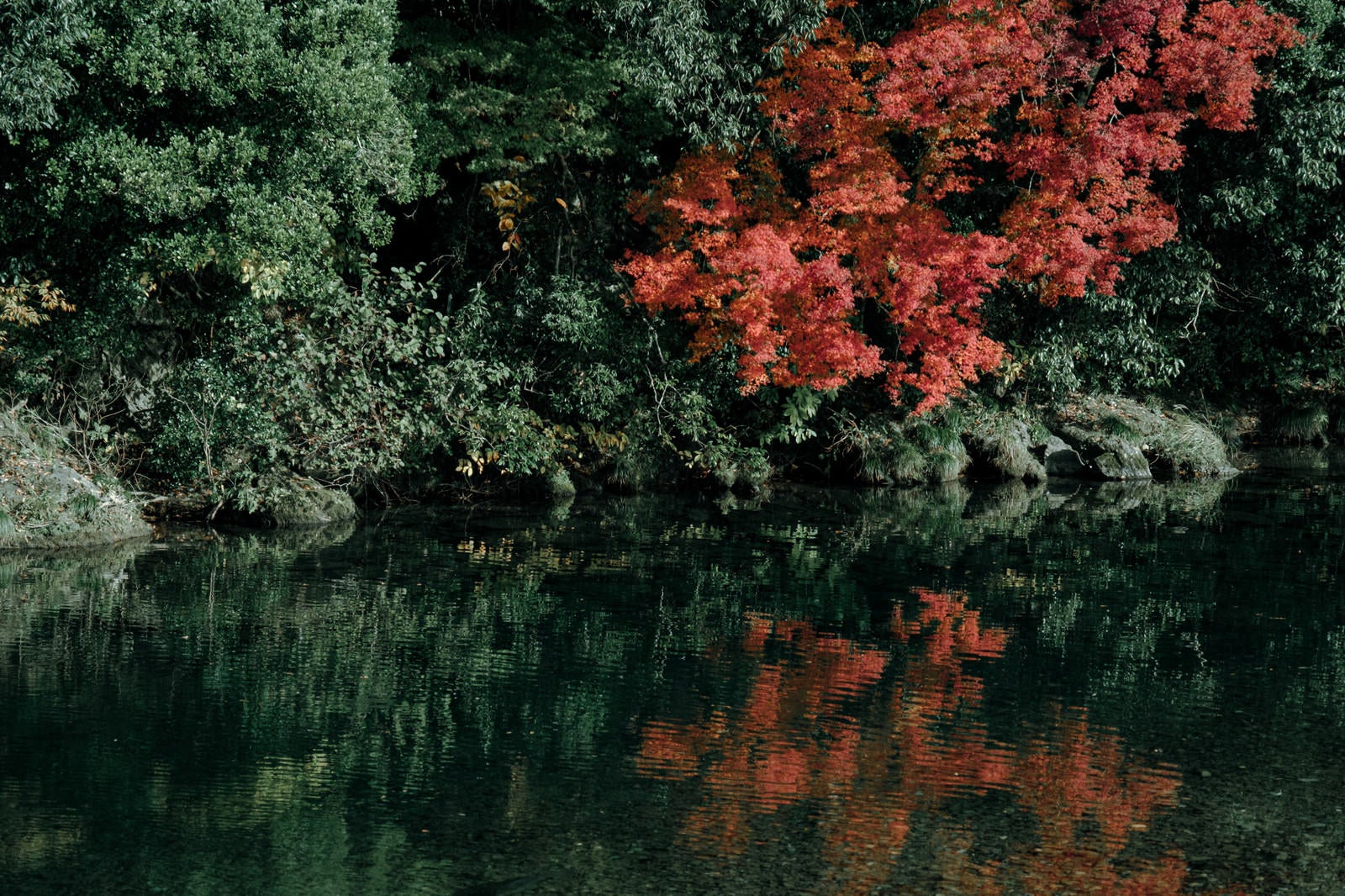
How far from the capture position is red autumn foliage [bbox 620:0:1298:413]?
70.7 ft

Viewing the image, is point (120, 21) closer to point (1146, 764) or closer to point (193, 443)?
point (193, 443)

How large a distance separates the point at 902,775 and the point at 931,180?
52.2 feet

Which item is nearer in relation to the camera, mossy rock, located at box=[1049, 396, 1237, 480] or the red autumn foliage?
the red autumn foliage

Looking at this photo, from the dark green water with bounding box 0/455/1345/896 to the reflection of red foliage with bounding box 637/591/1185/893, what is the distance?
28 millimetres

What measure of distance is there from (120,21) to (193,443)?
17.3ft

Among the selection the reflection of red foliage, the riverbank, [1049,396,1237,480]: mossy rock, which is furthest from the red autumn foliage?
the reflection of red foliage

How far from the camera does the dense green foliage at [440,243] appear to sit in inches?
655

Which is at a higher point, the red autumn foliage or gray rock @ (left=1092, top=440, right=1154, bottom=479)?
the red autumn foliage

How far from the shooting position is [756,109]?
2250 centimetres

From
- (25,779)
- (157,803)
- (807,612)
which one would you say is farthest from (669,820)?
(807,612)

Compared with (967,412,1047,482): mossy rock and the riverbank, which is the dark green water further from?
(967,412,1047,482): mossy rock

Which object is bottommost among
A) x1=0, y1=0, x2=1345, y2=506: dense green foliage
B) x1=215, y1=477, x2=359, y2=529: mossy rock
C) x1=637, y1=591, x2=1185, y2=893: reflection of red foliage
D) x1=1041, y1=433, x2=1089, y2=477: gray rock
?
x1=637, y1=591, x2=1185, y2=893: reflection of red foliage

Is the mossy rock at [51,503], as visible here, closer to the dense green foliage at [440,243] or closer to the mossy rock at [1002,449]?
the dense green foliage at [440,243]

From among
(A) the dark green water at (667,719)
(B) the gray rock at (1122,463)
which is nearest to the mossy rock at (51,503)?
(A) the dark green water at (667,719)
